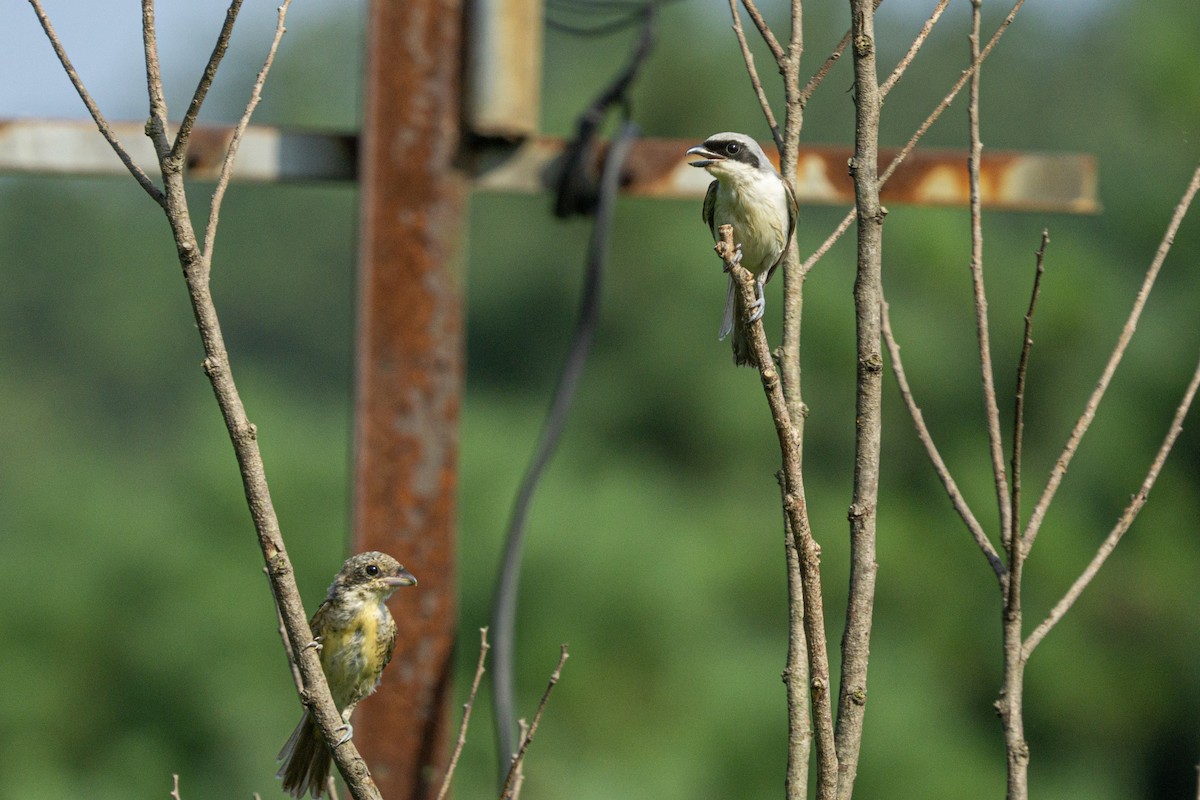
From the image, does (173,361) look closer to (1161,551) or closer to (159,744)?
(159,744)

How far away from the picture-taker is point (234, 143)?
1.69m

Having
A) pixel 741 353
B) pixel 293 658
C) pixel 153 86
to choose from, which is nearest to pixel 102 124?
pixel 153 86

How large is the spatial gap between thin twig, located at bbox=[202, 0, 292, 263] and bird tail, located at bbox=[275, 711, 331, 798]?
1378mm

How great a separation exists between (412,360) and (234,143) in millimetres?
2382

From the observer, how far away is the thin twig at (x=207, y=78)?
1562 mm

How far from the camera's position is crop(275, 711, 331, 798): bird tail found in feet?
9.25

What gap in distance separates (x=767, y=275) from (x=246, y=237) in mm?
38662

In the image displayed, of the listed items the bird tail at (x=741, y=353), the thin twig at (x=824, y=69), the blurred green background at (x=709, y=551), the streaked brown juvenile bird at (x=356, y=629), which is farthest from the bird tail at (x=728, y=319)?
the blurred green background at (x=709, y=551)

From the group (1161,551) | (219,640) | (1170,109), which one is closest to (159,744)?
(219,640)

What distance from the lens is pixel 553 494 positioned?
18.3 m

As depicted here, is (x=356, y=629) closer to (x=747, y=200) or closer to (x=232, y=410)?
(x=747, y=200)

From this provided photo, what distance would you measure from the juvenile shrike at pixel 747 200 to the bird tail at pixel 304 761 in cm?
129

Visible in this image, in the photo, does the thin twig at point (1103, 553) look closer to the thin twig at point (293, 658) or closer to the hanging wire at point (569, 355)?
the thin twig at point (293, 658)

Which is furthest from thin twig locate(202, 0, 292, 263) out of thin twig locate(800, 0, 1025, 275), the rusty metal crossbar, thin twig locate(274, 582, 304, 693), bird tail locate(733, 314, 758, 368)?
the rusty metal crossbar
